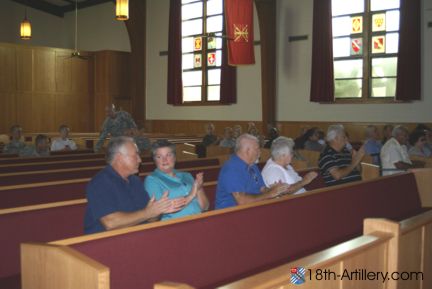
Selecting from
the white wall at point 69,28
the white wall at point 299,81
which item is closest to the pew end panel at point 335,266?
the white wall at point 299,81

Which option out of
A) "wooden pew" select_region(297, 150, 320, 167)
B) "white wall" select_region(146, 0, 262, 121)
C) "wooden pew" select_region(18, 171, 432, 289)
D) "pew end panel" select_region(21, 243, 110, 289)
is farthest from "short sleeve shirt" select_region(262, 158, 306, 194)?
"white wall" select_region(146, 0, 262, 121)

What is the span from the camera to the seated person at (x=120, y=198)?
109 inches

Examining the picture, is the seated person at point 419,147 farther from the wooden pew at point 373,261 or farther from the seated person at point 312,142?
the wooden pew at point 373,261

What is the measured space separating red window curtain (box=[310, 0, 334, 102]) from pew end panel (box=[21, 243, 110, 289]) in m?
10.8

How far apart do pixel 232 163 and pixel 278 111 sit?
9917 millimetres

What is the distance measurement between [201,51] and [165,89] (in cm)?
198

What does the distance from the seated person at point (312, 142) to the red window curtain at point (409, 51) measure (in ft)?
Answer: 11.3

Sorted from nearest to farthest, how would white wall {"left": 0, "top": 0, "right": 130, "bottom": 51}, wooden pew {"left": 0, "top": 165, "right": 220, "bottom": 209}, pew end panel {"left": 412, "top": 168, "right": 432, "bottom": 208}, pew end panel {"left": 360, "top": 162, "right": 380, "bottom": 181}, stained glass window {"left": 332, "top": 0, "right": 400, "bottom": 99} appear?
1. wooden pew {"left": 0, "top": 165, "right": 220, "bottom": 209}
2. pew end panel {"left": 412, "top": 168, "right": 432, "bottom": 208}
3. pew end panel {"left": 360, "top": 162, "right": 380, "bottom": 181}
4. stained glass window {"left": 332, "top": 0, "right": 400, "bottom": 99}
5. white wall {"left": 0, "top": 0, "right": 130, "bottom": 51}

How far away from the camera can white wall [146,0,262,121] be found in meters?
14.2

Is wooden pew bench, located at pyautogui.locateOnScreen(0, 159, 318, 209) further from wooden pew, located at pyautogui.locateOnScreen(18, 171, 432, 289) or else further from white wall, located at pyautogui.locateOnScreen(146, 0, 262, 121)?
white wall, located at pyautogui.locateOnScreen(146, 0, 262, 121)

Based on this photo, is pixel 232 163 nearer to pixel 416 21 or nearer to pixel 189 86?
pixel 416 21

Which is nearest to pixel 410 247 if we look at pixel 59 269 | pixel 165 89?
pixel 59 269

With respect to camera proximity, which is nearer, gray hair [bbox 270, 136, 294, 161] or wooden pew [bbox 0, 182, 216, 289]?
wooden pew [bbox 0, 182, 216, 289]

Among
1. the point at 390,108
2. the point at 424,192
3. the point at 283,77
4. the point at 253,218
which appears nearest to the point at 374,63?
the point at 390,108
